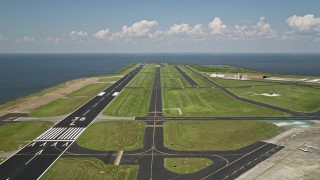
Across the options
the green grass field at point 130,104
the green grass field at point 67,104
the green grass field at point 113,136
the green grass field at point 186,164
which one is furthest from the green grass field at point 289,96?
the green grass field at point 67,104

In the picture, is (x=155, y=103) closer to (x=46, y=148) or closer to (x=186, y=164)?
(x=46, y=148)

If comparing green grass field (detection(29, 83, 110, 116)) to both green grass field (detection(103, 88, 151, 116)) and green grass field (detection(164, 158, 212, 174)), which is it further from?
green grass field (detection(164, 158, 212, 174))

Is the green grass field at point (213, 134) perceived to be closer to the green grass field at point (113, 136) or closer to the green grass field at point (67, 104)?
the green grass field at point (113, 136)

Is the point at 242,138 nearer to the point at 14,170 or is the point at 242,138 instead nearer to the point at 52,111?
the point at 14,170

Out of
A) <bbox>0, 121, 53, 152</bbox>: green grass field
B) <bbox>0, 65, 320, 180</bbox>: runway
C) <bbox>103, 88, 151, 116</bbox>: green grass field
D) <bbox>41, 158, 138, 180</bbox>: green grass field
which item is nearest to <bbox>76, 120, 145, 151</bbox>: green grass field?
<bbox>0, 65, 320, 180</bbox>: runway

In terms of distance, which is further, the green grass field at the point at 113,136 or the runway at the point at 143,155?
the green grass field at the point at 113,136
